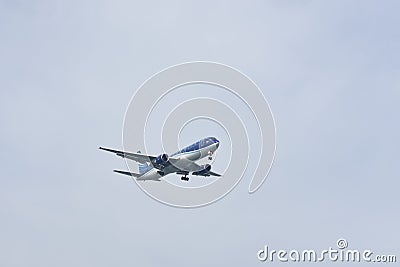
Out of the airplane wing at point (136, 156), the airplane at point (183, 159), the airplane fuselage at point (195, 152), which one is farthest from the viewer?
the airplane fuselage at point (195, 152)

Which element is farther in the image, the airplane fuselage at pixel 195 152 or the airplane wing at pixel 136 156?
the airplane fuselage at pixel 195 152

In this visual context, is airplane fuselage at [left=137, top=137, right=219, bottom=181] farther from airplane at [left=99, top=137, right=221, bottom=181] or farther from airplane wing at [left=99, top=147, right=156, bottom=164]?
airplane wing at [left=99, top=147, right=156, bottom=164]

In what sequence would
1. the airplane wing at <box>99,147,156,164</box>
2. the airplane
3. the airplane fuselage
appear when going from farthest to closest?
the airplane fuselage → the airplane → the airplane wing at <box>99,147,156,164</box>

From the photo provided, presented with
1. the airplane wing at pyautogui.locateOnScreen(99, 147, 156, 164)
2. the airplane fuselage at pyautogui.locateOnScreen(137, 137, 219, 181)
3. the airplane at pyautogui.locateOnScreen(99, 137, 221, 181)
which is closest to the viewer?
the airplane wing at pyautogui.locateOnScreen(99, 147, 156, 164)

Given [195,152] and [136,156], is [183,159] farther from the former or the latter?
[136,156]

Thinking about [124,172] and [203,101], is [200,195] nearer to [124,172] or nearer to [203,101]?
[203,101]

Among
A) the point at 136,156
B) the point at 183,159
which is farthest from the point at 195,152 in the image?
the point at 136,156

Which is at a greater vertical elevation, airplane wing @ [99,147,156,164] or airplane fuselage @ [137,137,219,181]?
airplane fuselage @ [137,137,219,181]

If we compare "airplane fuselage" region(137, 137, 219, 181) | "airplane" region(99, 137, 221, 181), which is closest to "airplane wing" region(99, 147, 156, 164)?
"airplane" region(99, 137, 221, 181)

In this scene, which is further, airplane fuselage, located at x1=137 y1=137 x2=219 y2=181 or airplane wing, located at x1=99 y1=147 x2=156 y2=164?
airplane fuselage, located at x1=137 y1=137 x2=219 y2=181

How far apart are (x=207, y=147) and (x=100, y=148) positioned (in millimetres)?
26137

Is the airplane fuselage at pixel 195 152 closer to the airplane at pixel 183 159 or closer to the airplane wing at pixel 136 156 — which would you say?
the airplane at pixel 183 159

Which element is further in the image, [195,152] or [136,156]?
[195,152]

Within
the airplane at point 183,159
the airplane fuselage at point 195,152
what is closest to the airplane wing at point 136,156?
the airplane at point 183,159
